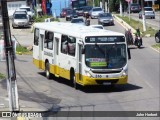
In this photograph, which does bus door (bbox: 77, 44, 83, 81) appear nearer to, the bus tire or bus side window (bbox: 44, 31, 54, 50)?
bus side window (bbox: 44, 31, 54, 50)

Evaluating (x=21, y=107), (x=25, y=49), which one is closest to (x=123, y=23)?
(x=25, y=49)

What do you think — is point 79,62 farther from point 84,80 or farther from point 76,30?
point 76,30

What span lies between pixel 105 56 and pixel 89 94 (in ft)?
5.65

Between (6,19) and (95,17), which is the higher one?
(6,19)

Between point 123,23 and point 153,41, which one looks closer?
point 153,41

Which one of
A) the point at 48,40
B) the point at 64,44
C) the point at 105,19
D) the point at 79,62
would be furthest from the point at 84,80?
the point at 105,19

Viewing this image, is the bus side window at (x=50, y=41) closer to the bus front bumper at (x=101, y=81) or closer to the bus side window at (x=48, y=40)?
the bus side window at (x=48, y=40)

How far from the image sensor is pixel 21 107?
58.2 ft

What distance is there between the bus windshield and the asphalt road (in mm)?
1168

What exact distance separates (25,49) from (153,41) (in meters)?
12.1

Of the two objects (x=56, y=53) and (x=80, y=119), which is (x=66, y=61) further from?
Result: (x=80, y=119)

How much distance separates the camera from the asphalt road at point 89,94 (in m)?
18.5

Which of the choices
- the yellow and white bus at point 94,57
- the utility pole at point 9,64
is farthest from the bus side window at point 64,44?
the utility pole at point 9,64

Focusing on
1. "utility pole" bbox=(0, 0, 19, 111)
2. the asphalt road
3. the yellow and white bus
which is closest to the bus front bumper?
the yellow and white bus
